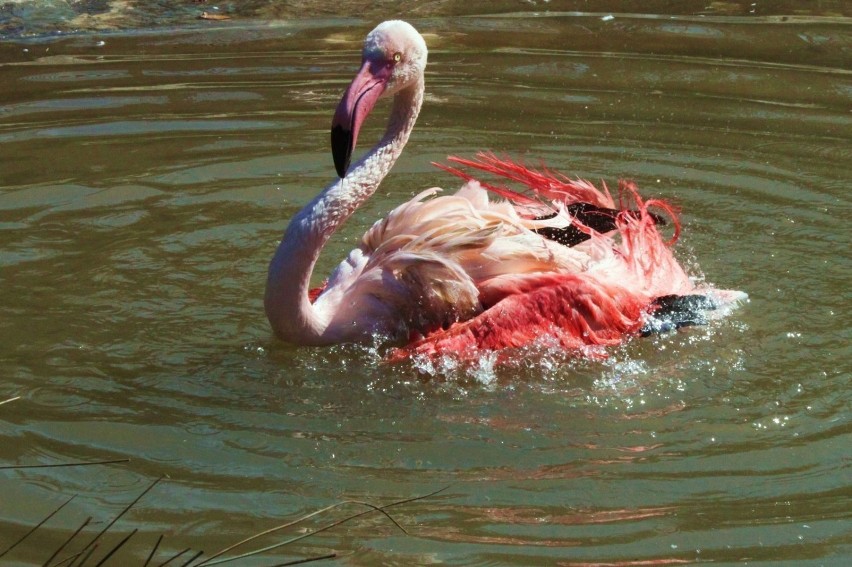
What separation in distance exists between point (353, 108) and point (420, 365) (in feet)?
3.94

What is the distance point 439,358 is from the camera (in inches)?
212

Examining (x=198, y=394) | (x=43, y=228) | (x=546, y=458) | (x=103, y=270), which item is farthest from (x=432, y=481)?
(x=43, y=228)

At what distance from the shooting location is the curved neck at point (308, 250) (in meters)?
5.30

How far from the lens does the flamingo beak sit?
17.1ft

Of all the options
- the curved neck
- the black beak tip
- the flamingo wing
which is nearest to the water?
the flamingo wing

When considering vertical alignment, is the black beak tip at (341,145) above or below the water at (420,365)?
above

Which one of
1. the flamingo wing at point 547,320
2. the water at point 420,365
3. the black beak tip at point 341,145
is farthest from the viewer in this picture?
the flamingo wing at point 547,320

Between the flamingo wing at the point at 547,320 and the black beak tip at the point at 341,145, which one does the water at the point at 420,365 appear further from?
the black beak tip at the point at 341,145

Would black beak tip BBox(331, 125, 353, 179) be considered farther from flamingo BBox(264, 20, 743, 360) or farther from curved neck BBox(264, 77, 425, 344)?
curved neck BBox(264, 77, 425, 344)

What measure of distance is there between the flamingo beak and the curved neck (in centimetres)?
17

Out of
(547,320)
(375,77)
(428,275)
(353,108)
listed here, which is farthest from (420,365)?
(375,77)

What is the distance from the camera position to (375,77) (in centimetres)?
543

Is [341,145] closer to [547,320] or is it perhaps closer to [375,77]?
[375,77]

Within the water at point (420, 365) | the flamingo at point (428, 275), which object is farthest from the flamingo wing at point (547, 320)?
the water at point (420, 365)
